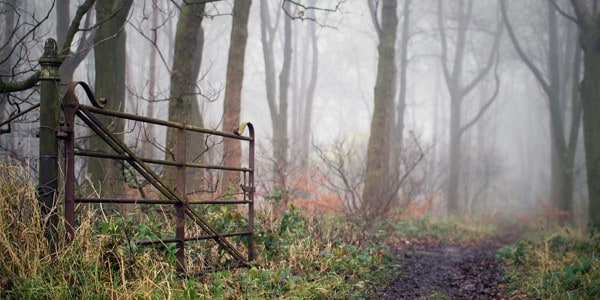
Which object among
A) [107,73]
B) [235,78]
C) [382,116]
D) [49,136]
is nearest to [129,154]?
[49,136]

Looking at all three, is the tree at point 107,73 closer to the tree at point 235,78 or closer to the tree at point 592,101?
the tree at point 235,78

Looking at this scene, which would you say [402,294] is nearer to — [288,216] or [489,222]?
[288,216]

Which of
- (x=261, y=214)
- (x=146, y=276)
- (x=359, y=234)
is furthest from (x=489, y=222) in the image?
(x=146, y=276)

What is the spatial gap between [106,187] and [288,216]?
3.08 metres

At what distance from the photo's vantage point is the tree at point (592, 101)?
1382 centimetres

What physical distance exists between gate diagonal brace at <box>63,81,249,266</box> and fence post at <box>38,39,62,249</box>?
19 centimetres

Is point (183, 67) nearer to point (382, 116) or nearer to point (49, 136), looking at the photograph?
point (49, 136)

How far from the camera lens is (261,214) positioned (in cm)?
812

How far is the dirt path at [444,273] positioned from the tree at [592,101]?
3.30m

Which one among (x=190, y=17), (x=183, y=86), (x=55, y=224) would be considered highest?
(x=190, y=17)

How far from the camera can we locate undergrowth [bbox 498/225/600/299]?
656 centimetres

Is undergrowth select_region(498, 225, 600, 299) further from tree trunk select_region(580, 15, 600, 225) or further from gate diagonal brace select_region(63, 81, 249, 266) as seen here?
gate diagonal brace select_region(63, 81, 249, 266)

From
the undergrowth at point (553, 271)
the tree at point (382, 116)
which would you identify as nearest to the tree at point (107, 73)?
the undergrowth at point (553, 271)

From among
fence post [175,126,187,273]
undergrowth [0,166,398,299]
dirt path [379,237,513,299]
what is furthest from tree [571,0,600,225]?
fence post [175,126,187,273]
